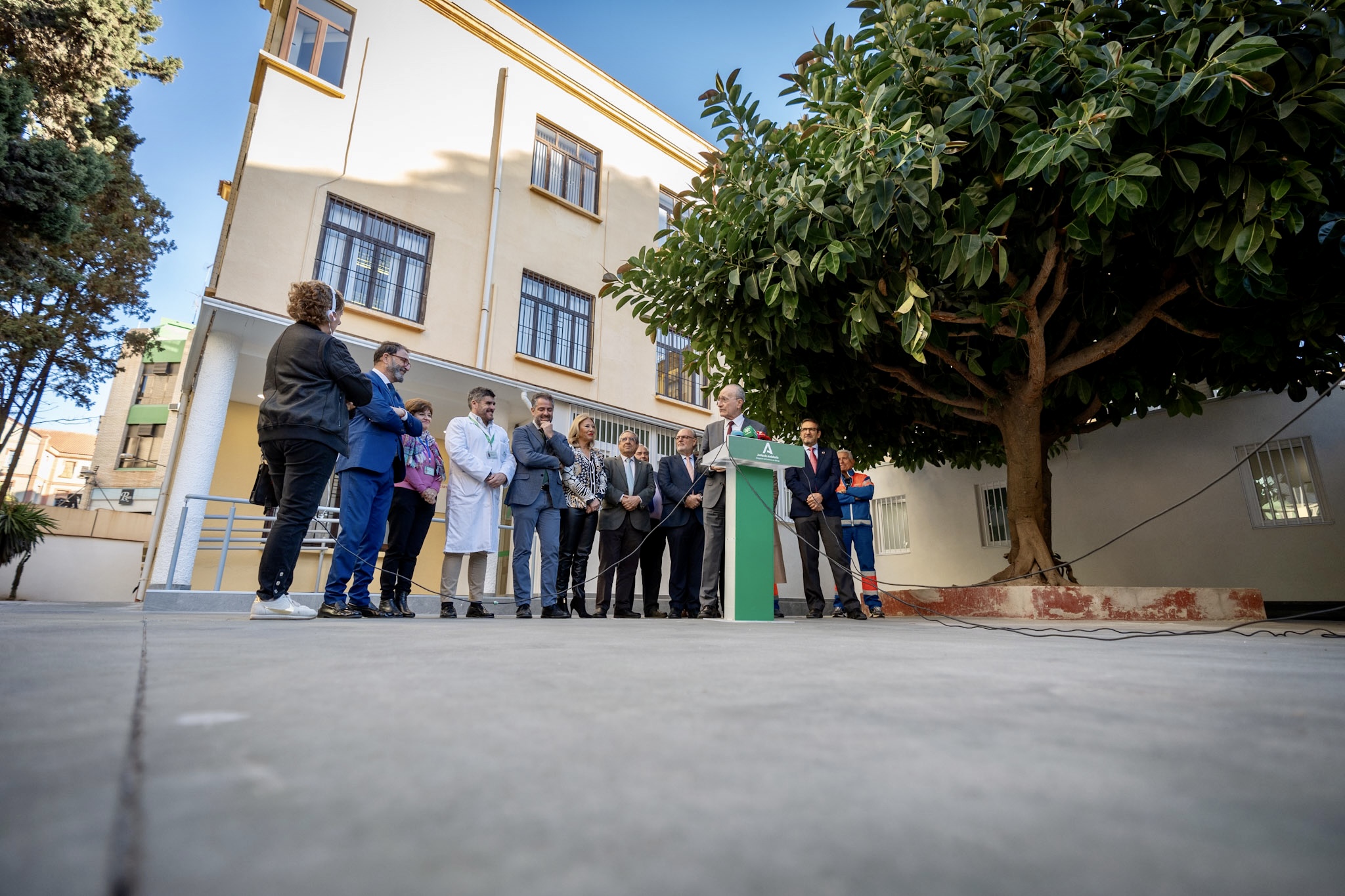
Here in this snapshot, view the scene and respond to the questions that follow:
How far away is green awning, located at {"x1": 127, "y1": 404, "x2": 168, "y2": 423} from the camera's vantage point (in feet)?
92.9

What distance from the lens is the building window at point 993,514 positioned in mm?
9703

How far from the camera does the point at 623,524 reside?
21.0ft

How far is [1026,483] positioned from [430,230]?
8566 millimetres

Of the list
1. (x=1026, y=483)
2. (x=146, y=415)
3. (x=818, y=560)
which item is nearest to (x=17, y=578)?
(x=146, y=415)

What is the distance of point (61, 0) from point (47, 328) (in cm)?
573

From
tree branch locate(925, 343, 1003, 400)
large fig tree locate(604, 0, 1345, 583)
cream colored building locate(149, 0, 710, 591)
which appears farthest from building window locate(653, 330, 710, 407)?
tree branch locate(925, 343, 1003, 400)

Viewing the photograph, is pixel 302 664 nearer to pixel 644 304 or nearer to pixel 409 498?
pixel 409 498

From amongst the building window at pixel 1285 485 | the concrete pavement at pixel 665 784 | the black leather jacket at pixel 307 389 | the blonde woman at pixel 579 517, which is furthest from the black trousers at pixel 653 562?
the building window at pixel 1285 485

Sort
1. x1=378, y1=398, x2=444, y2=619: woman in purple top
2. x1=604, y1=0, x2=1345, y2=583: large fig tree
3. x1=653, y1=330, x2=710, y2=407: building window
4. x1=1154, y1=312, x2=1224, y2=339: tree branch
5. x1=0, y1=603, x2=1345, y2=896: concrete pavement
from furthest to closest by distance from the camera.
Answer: x1=653, y1=330, x2=710, y2=407: building window
x1=1154, y1=312, x2=1224, y2=339: tree branch
x1=378, y1=398, x2=444, y2=619: woman in purple top
x1=604, y1=0, x2=1345, y2=583: large fig tree
x1=0, y1=603, x2=1345, y2=896: concrete pavement

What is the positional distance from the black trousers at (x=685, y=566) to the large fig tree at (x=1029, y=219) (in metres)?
1.58

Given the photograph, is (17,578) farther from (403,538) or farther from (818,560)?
(818,560)

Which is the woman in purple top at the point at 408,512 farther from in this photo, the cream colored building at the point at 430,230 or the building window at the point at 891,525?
the building window at the point at 891,525

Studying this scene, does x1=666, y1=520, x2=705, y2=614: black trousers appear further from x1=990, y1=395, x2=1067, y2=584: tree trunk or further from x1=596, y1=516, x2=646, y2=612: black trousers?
x1=990, y1=395, x2=1067, y2=584: tree trunk

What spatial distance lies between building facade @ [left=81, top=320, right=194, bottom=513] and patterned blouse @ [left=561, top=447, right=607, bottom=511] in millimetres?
26334
